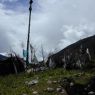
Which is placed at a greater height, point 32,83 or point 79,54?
point 79,54

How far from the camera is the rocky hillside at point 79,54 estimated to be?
2117 cm

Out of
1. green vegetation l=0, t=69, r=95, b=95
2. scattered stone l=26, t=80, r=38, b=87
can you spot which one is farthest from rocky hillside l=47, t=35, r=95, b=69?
scattered stone l=26, t=80, r=38, b=87

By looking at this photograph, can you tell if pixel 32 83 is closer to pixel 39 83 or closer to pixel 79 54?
pixel 39 83

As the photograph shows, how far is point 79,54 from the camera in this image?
21.5 m

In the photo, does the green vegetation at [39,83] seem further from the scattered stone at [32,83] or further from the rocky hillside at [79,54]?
the rocky hillside at [79,54]

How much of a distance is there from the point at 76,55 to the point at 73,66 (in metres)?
0.59

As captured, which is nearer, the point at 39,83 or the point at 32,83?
the point at 39,83

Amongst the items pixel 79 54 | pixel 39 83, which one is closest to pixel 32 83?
pixel 39 83

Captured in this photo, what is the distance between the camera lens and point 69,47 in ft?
Result: 73.3

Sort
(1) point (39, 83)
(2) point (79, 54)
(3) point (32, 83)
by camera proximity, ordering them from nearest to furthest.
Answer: (1) point (39, 83)
(3) point (32, 83)
(2) point (79, 54)

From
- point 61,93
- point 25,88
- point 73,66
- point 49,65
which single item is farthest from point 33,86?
point 49,65

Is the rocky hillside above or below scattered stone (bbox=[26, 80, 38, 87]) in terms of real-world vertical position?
above

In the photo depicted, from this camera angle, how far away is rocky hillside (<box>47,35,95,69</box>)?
2117 cm

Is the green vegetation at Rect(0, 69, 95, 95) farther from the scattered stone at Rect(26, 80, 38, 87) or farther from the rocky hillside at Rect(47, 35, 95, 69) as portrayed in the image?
the rocky hillside at Rect(47, 35, 95, 69)
